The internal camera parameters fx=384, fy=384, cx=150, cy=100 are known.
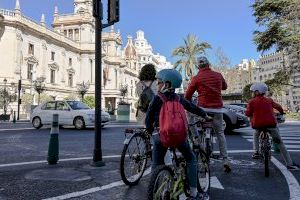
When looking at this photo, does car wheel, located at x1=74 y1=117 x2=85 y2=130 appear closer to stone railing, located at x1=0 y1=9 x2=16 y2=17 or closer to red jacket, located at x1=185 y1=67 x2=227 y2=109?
red jacket, located at x1=185 y1=67 x2=227 y2=109

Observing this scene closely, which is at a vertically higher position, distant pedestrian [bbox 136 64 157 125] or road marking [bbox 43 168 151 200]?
distant pedestrian [bbox 136 64 157 125]

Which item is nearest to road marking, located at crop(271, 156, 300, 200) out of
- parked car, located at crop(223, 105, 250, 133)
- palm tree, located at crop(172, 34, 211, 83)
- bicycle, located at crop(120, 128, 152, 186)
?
bicycle, located at crop(120, 128, 152, 186)

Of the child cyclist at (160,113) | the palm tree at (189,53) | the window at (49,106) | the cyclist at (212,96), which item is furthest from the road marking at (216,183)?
the palm tree at (189,53)

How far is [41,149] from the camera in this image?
405 inches

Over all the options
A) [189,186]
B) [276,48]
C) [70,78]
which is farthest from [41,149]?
[70,78]

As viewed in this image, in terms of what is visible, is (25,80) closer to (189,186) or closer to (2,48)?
(2,48)

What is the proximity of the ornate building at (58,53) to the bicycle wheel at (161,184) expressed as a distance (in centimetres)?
5226

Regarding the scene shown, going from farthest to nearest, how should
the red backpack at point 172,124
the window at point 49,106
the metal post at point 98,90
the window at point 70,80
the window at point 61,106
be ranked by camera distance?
1. the window at point 70,80
2. the window at point 49,106
3. the window at point 61,106
4. the metal post at point 98,90
5. the red backpack at point 172,124

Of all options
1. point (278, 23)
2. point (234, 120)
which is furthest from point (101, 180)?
point (278, 23)

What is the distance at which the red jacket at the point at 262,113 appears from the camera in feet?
23.0

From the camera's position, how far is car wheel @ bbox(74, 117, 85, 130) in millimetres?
19156

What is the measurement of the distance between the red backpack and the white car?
1541cm

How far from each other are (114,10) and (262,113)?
3480 mm

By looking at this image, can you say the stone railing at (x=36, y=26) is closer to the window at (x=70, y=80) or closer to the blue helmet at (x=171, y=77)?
the window at (x=70, y=80)
